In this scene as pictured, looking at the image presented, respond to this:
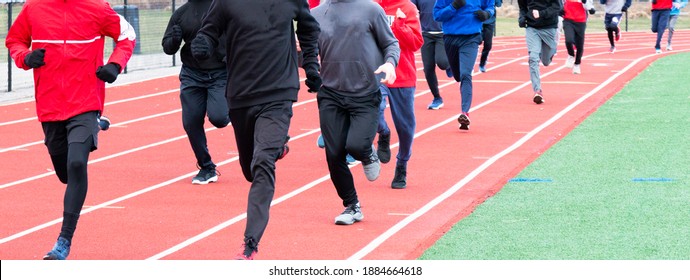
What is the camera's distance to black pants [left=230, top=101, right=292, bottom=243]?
7.79 meters

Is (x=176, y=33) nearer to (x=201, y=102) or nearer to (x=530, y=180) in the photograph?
(x=201, y=102)

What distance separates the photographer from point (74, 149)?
8.34m

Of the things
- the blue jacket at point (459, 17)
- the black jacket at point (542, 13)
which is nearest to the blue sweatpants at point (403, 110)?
the blue jacket at point (459, 17)

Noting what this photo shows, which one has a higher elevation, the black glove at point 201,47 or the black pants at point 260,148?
the black glove at point 201,47

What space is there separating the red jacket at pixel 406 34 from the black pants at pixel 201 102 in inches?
61.3

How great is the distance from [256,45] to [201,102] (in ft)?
12.1

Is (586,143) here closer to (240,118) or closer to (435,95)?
(435,95)

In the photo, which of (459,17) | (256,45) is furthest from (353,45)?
(459,17)

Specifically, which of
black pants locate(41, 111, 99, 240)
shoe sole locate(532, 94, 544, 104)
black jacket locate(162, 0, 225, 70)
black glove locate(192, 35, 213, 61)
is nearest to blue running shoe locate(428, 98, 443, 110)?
shoe sole locate(532, 94, 544, 104)

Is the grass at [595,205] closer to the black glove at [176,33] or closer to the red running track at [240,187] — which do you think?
the red running track at [240,187]

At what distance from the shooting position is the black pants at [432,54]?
17.5 metres

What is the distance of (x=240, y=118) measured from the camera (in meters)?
8.23

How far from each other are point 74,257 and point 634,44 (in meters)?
29.4
